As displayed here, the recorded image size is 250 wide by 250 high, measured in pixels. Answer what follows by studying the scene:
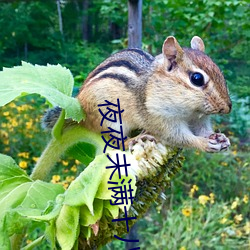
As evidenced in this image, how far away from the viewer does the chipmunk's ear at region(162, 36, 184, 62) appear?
2.19ft

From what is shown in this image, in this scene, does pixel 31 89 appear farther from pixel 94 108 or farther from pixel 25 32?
pixel 25 32

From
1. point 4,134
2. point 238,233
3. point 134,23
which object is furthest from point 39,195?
point 4,134

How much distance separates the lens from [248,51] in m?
2.17

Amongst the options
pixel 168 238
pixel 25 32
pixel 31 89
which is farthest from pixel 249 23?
pixel 25 32

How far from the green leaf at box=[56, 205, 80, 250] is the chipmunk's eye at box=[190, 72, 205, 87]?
30cm

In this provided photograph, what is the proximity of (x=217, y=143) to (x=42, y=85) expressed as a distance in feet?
0.74

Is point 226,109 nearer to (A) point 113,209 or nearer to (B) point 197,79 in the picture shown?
(B) point 197,79

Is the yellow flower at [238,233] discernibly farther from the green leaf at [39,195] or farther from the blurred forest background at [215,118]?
the green leaf at [39,195]

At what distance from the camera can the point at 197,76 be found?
2.15ft

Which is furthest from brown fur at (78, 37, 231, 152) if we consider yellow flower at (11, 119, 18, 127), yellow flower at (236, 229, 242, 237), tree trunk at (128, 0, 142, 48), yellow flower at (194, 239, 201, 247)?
yellow flower at (11, 119, 18, 127)

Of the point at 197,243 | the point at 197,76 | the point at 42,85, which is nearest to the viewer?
the point at 42,85

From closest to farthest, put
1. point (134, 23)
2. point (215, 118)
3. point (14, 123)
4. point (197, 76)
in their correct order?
point (197, 76)
point (134, 23)
point (215, 118)
point (14, 123)

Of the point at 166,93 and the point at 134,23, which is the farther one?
the point at 134,23

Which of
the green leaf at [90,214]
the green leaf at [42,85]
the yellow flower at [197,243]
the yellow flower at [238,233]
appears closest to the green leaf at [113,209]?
the green leaf at [90,214]
